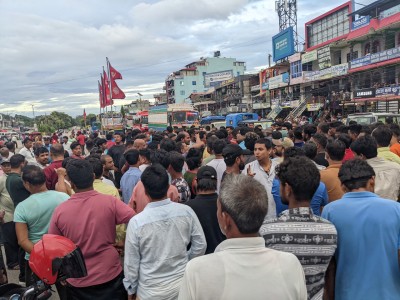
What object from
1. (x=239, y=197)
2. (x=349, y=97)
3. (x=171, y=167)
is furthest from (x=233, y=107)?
(x=239, y=197)

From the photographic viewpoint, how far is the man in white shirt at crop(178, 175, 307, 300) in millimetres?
1432

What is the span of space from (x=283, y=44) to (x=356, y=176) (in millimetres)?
36540

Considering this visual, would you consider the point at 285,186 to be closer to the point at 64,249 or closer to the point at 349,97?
the point at 64,249

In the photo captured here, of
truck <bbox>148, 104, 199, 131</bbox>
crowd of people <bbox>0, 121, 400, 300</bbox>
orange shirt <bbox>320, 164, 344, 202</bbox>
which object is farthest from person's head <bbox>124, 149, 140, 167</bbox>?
truck <bbox>148, 104, 199, 131</bbox>

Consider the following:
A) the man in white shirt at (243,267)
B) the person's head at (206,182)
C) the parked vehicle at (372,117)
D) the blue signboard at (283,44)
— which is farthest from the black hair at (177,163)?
the blue signboard at (283,44)

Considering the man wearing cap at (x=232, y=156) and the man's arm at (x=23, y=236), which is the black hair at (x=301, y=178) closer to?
the man wearing cap at (x=232, y=156)

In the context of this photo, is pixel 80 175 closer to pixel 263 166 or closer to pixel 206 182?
pixel 206 182

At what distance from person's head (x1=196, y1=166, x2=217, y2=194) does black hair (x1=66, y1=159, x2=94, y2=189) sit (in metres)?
0.97

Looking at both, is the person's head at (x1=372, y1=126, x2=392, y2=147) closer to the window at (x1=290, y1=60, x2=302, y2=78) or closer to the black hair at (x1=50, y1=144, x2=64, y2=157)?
the black hair at (x1=50, y1=144, x2=64, y2=157)

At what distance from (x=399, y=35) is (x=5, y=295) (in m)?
26.6

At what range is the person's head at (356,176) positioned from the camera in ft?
7.68

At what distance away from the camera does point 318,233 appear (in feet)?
6.61

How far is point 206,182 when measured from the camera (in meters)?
3.08

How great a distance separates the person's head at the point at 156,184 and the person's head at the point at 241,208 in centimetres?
104
